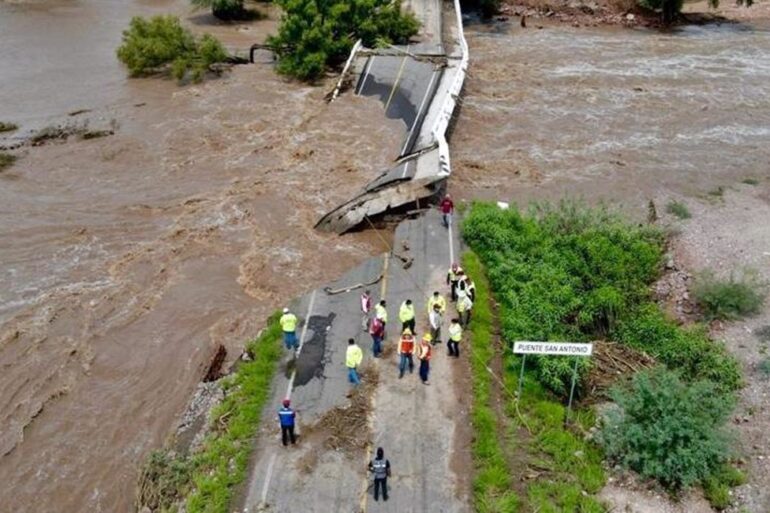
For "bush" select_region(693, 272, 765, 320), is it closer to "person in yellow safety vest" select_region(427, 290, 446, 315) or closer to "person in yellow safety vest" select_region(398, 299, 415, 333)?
"person in yellow safety vest" select_region(427, 290, 446, 315)

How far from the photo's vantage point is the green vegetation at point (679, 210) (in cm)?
2431

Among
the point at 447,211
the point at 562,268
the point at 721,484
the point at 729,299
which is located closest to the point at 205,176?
the point at 447,211

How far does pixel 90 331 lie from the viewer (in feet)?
62.6

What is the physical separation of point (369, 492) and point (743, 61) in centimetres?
3760

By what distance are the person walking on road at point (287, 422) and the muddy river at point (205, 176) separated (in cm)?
316

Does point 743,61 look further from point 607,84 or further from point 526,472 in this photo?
point 526,472

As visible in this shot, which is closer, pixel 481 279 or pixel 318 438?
pixel 318 438

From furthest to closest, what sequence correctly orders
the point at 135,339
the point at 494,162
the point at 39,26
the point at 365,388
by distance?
the point at 39,26 → the point at 494,162 → the point at 135,339 → the point at 365,388

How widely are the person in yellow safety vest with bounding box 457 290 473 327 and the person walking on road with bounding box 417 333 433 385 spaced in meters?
1.89

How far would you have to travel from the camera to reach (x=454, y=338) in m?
16.6

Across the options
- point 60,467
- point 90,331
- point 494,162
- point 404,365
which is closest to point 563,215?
point 494,162

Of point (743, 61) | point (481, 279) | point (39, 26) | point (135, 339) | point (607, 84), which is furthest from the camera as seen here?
point (39, 26)

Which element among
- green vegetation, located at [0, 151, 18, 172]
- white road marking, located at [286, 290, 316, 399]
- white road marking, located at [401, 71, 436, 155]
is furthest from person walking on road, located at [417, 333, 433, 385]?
green vegetation, located at [0, 151, 18, 172]

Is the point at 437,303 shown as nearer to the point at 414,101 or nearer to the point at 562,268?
the point at 562,268
